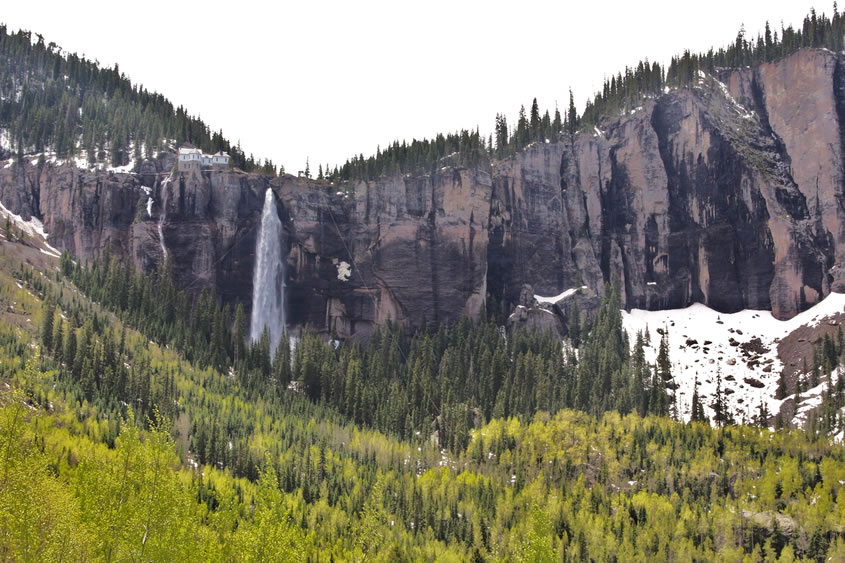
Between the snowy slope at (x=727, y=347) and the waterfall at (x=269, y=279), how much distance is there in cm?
8096

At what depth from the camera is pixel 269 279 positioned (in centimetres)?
17962

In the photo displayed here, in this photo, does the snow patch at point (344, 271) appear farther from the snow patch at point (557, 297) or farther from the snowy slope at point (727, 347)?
the snowy slope at point (727, 347)

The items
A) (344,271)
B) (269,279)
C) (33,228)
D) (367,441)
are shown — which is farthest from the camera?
(344,271)

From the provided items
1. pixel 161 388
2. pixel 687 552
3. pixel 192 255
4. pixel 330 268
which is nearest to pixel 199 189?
pixel 192 255

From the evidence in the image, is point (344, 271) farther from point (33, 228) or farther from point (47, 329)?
point (47, 329)

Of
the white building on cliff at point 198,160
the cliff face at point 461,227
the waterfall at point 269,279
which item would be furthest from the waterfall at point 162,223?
the waterfall at point 269,279

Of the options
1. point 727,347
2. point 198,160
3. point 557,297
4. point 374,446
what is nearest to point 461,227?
point 557,297

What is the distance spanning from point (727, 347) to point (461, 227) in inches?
2585

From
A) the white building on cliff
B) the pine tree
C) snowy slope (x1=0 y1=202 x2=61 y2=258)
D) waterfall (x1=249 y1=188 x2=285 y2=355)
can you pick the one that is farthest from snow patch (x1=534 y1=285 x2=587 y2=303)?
snowy slope (x1=0 y1=202 x2=61 y2=258)

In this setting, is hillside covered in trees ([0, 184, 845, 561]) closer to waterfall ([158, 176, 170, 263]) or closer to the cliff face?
waterfall ([158, 176, 170, 263])

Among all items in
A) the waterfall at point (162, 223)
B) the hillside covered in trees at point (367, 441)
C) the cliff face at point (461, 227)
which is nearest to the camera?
the hillside covered in trees at point (367, 441)

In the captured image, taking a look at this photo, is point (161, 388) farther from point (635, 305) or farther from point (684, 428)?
point (635, 305)

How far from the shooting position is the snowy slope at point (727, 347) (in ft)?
525

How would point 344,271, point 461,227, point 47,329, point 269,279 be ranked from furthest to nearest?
point 461,227, point 344,271, point 269,279, point 47,329
